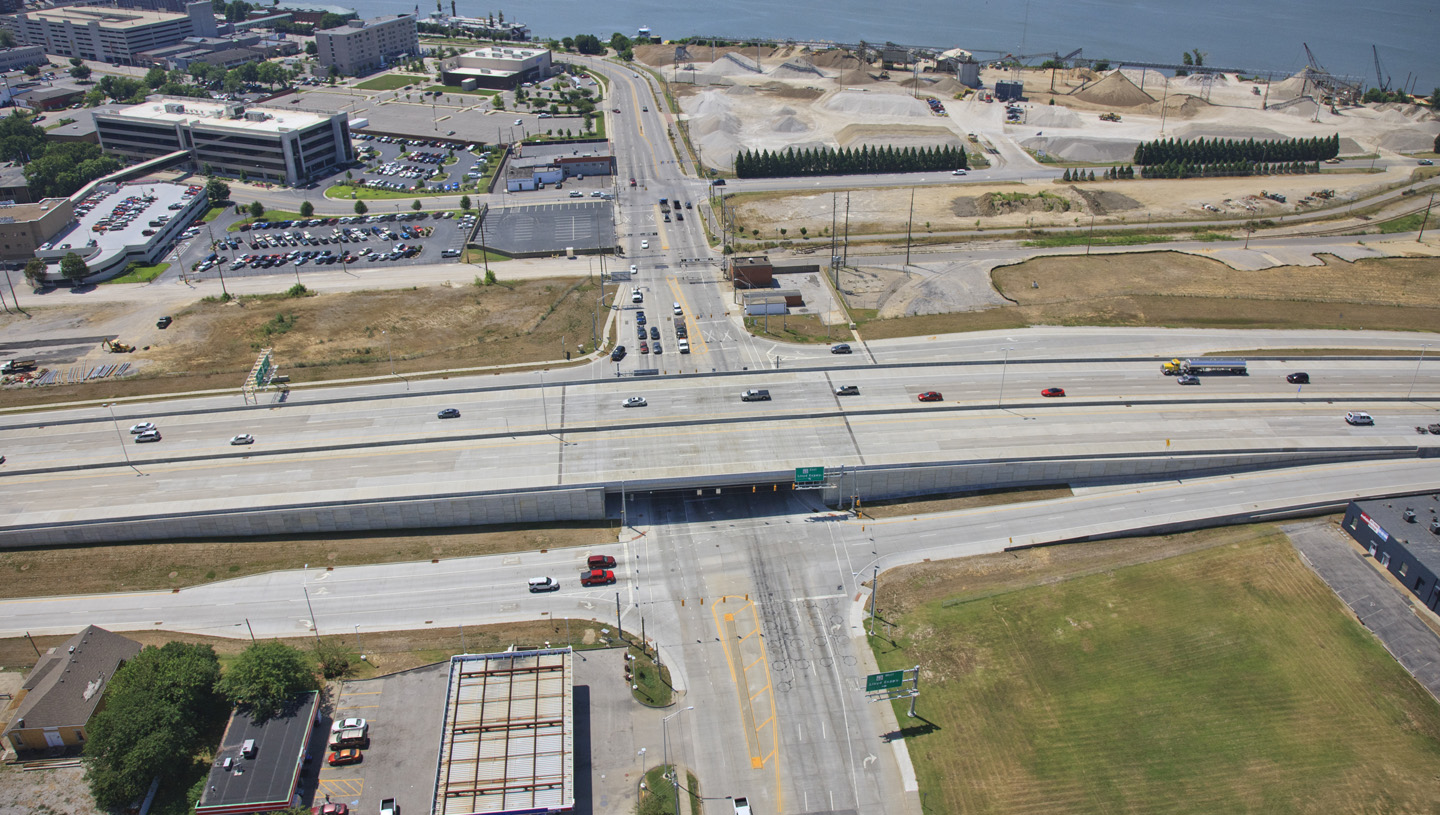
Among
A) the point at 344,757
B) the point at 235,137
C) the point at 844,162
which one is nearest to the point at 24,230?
the point at 235,137

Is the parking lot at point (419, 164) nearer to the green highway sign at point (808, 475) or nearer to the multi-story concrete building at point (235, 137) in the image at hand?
the multi-story concrete building at point (235, 137)

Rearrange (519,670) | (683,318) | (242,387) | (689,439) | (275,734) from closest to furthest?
(275,734)
(519,670)
(689,439)
(242,387)
(683,318)

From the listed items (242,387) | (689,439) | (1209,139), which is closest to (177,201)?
(242,387)

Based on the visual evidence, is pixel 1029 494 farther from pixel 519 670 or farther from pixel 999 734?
pixel 519 670

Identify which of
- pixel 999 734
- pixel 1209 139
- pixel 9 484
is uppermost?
pixel 1209 139

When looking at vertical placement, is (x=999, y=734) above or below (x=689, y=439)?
below

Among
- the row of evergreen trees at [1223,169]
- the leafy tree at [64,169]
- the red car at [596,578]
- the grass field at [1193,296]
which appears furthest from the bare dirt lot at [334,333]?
the row of evergreen trees at [1223,169]

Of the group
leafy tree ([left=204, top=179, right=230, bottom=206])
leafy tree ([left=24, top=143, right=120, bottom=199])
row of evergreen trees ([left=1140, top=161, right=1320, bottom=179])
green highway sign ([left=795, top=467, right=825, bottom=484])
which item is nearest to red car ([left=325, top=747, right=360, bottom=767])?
green highway sign ([left=795, top=467, right=825, bottom=484])

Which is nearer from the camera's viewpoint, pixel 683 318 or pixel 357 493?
pixel 357 493
